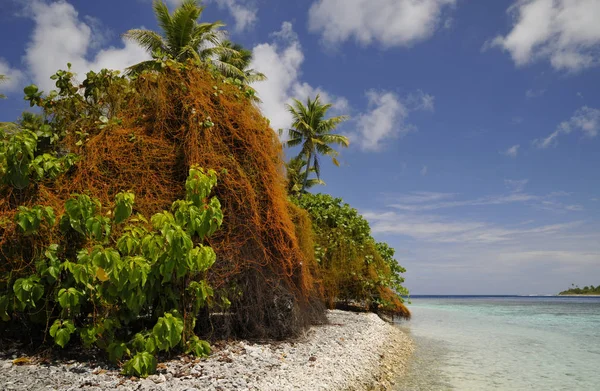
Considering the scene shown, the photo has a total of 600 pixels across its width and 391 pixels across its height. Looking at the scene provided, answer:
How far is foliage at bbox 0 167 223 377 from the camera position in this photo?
16.6 feet

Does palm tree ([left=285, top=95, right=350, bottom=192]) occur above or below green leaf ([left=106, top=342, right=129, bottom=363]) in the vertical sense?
above

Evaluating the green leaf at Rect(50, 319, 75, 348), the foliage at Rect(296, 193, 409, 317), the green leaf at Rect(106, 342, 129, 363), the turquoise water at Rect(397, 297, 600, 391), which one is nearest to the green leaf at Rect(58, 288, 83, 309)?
the green leaf at Rect(50, 319, 75, 348)

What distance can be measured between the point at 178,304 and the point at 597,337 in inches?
750

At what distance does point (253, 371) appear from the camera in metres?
5.59

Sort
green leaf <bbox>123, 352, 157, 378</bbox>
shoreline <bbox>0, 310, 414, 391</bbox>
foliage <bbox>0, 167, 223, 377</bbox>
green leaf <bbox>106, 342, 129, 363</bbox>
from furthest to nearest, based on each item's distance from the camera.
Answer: green leaf <bbox>106, 342, 129, 363</bbox>
foliage <bbox>0, 167, 223, 377</bbox>
green leaf <bbox>123, 352, 157, 378</bbox>
shoreline <bbox>0, 310, 414, 391</bbox>

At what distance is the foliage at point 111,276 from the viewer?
16.6 feet

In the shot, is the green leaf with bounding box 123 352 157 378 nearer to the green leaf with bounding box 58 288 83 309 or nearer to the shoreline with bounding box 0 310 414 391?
the shoreline with bounding box 0 310 414 391

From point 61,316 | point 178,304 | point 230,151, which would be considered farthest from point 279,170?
point 61,316

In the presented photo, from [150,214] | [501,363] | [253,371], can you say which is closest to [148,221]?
[150,214]

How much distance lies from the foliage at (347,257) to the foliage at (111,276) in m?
8.73

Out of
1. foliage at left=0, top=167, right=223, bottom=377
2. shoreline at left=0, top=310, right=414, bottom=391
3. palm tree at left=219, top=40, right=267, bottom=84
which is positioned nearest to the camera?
shoreline at left=0, top=310, right=414, bottom=391

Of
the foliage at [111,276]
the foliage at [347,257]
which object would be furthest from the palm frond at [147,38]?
the foliage at [111,276]

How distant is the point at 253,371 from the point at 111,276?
89.6 inches

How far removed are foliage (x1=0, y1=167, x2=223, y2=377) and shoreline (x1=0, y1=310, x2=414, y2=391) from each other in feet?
0.97
